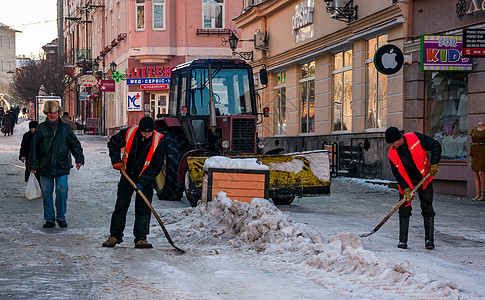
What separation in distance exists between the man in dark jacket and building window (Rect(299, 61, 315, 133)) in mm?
15823

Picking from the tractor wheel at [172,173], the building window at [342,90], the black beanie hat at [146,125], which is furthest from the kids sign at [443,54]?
the black beanie hat at [146,125]

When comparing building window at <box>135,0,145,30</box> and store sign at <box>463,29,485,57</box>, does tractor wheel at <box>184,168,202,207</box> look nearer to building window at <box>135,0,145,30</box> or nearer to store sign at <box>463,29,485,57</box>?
store sign at <box>463,29,485,57</box>

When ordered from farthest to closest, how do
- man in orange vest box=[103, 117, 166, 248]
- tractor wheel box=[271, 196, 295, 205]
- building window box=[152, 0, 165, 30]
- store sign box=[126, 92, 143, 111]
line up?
building window box=[152, 0, 165, 30] < store sign box=[126, 92, 143, 111] < tractor wheel box=[271, 196, 295, 205] < man in orange vest box=[103, 117, 166, 248]

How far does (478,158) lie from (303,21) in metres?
11.1

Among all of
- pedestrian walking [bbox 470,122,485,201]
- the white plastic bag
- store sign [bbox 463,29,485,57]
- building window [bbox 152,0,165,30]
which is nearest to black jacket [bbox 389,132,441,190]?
store sign [bbox 463,29,485,57]

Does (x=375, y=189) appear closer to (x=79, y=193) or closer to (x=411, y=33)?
(x=411, y=33)

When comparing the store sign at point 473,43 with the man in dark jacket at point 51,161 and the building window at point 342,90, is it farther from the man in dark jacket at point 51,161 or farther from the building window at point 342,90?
the building window at point 342,90

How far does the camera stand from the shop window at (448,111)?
17891 mm

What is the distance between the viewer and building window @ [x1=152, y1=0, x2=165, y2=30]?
42141mm

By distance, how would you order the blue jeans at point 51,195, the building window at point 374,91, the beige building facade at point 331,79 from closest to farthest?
the blue jeans at point 51,195 → the beige building facade at point 331,79 → the building window at point 374,91

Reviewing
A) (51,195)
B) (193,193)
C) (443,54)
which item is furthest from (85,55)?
(51,195)

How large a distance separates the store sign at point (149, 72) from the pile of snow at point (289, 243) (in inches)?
1149

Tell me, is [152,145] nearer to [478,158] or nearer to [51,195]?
[51,195]

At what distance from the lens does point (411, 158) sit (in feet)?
32.6
